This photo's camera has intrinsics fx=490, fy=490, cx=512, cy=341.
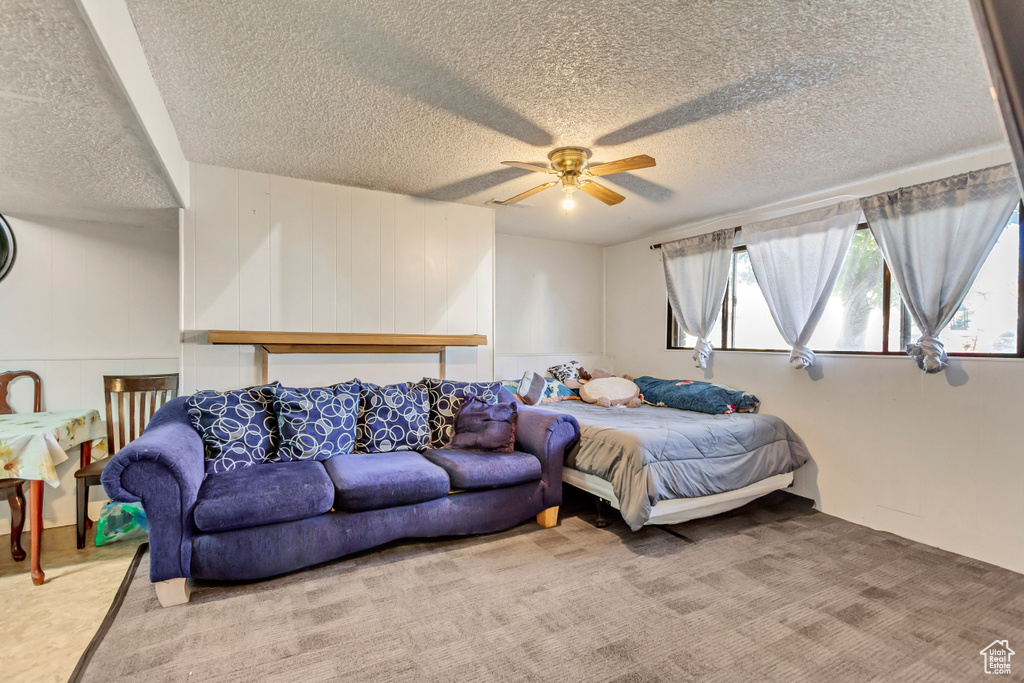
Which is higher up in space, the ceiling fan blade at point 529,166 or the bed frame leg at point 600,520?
the ceiling fan blade at point 529,166

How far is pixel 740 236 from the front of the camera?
4133mm

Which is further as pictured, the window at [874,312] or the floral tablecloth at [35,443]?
the window at [874,312]

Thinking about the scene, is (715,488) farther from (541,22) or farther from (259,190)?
(259,190)

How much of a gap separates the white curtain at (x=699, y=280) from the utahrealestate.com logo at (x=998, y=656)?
2.58 m

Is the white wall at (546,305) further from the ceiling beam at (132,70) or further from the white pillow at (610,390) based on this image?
the ceiling beam at (132,70)

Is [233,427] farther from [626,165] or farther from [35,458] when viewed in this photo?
[626,165]

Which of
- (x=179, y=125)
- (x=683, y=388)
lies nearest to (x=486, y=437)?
(x=683, y=388)

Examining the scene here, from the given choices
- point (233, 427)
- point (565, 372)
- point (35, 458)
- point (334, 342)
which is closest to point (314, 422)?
point (233, 427)

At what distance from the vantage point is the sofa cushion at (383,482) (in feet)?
8.36

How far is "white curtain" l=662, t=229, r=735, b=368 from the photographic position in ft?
13.7

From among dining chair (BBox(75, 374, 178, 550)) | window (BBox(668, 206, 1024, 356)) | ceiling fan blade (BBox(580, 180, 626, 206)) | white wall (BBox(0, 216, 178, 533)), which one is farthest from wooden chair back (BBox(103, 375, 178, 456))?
window (BBox(668, 206, 1024, 356))

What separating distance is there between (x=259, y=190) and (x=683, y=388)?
11.7 feet

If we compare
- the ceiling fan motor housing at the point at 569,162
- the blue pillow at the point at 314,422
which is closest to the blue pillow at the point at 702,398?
the ceiling fan motor housing at the point at 569,162

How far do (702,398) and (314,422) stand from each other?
2.87m
